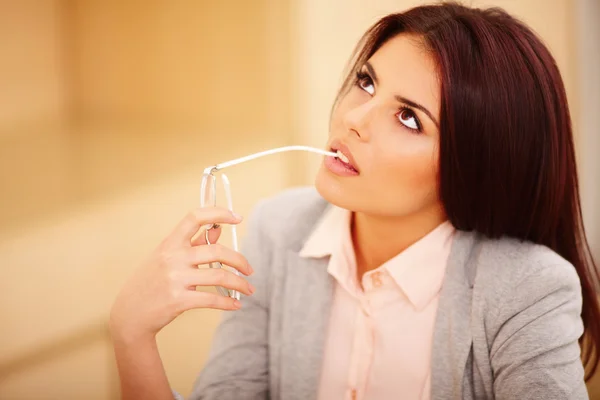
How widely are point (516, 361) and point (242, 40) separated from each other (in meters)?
0.77

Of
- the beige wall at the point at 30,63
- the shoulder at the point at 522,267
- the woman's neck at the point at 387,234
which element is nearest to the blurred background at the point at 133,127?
the beige wall at the point at 30,63

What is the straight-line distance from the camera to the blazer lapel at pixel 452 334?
79cm

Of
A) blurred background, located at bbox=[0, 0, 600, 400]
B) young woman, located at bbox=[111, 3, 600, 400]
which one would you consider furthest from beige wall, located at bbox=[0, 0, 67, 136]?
young woman, located at bbox=[111, 3, 600, 400]

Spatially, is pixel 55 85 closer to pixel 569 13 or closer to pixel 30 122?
pixel 30 122

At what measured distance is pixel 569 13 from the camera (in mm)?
1049

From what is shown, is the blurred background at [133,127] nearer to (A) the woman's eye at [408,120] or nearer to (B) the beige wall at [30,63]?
(B) the beige wall at [30,63]

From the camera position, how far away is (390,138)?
76 cm

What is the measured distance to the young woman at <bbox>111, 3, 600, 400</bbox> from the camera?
0.74 metres

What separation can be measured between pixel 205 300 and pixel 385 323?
1.18 feet

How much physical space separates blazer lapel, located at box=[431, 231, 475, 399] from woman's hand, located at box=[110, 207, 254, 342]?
0.34 metres

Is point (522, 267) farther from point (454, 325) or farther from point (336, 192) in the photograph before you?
point (336, 192)

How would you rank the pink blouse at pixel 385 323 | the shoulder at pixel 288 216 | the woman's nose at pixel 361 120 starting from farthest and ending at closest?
the shoulder at pixel 288 216, the pink blouse at pixel 385 323, the woman's nose at pixel 361 120

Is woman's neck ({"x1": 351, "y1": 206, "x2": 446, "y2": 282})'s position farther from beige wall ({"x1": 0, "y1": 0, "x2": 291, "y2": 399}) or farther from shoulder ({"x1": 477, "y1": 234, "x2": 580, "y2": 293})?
beige wall ({"x1": 0, "y1": 0, "x2": 291, "y2": 399})

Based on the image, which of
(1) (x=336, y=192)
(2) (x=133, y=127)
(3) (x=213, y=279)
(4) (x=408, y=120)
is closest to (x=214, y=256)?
(3) (x=213, y=279)
